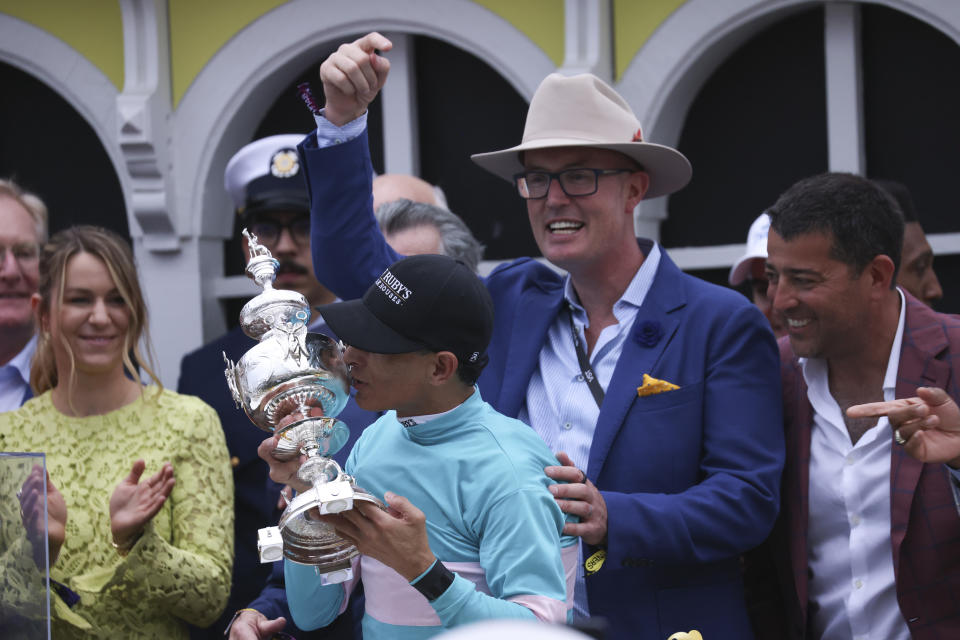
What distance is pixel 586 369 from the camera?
287 cm

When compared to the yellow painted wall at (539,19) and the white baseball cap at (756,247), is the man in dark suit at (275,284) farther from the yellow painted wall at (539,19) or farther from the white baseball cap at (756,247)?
the yellow painted wall at (539,19)

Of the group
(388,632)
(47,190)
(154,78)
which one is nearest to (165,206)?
(154,78)

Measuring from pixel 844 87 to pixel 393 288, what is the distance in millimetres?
3581

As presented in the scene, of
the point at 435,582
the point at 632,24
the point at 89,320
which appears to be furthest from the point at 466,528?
the point at 632,24

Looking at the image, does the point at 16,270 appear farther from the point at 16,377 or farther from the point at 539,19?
the point at 539,19

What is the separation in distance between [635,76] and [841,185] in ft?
7.98

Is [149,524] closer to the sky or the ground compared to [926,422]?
closer to the ground

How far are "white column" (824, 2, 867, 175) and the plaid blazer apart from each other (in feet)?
7.51

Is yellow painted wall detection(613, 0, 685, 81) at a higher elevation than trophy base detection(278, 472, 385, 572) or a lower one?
higher

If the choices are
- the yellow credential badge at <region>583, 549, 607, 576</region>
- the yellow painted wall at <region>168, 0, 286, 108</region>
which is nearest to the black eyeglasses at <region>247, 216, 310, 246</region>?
the yellow credential badge at <region>583, 549, 607, 576</region>

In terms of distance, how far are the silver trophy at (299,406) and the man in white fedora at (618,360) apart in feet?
2.03

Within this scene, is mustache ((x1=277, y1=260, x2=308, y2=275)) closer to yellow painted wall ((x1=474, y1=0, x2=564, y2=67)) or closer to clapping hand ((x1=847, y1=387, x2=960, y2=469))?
clapping hand ((x1=847, y1=387, x2=960, y2=469))

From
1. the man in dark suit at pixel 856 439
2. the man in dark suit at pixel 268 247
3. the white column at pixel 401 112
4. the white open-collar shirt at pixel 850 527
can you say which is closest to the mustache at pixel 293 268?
the man in dark suit at pixel 268 247

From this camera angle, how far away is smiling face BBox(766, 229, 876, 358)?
290cm
